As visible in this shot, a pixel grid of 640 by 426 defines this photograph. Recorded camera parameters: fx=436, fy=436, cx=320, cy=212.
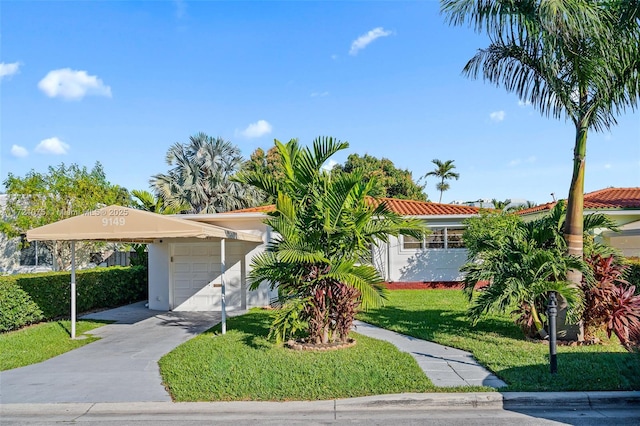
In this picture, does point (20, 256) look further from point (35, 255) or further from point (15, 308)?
point (15, 308)

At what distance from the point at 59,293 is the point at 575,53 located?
1383cm

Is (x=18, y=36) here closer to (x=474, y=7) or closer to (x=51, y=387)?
(x=51, y=387)

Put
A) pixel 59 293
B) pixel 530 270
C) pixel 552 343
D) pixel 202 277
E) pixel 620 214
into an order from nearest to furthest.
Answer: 1. pixel 552 343
2. pixel 530 270
3. pixel 59 293
4. pixel 202 277
5. pixel 620 214

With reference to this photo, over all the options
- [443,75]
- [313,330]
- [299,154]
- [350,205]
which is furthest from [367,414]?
[443,75]

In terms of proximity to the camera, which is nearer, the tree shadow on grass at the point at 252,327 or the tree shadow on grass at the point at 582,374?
the tree shadow on grass at the point at 582,374

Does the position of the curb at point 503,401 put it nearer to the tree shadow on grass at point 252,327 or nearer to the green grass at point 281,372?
the green grass at point 281,372

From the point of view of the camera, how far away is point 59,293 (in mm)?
12344

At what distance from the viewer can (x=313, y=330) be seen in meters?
8.20

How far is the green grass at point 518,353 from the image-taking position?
19.3ft

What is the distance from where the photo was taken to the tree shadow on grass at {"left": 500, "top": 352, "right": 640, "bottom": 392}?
5734 mm

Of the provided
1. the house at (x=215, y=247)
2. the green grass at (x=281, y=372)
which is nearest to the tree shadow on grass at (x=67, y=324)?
the house at (x=215, y=247)

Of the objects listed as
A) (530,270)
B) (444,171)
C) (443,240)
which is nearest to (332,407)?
(530,270)

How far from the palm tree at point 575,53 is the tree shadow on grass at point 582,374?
5.24 feet

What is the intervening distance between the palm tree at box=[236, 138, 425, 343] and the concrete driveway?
2.32 metres
